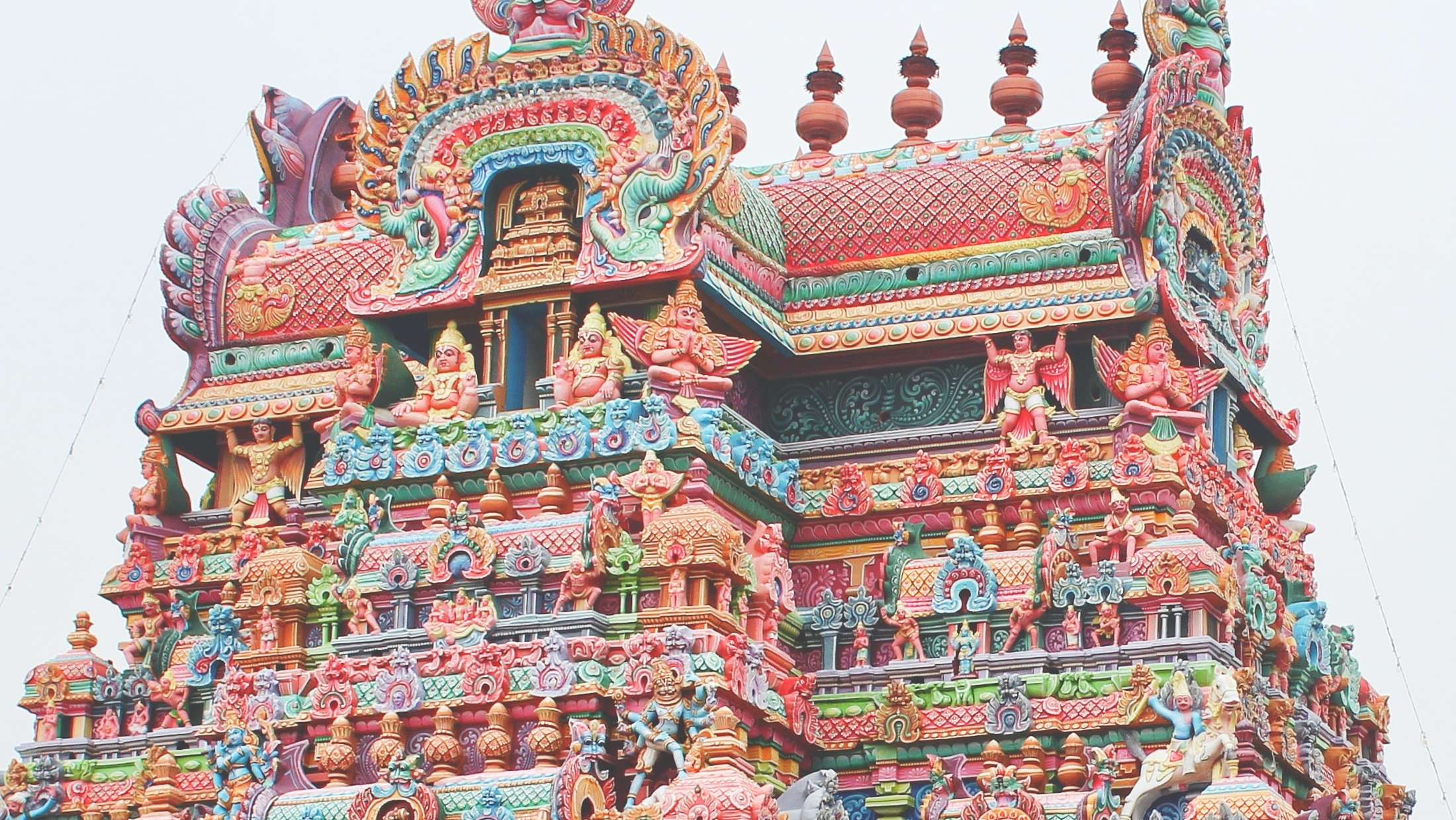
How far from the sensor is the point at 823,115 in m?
36.0

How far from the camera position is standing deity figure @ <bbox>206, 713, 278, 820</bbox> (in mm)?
30688

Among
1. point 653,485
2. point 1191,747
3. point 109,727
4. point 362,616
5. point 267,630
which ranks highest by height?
point 653,485

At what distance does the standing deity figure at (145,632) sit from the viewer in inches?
1369

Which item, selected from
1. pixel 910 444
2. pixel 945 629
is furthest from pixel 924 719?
pixel 910 444

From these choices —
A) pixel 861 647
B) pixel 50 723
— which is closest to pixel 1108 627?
pixel 861 647

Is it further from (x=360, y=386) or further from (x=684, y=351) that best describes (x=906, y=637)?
(x=360, y=386)

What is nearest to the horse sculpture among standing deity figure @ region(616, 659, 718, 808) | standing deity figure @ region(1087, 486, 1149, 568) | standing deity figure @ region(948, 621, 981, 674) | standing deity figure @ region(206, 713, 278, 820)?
standing deity figure @ region(1087, 486, 1149, 568)

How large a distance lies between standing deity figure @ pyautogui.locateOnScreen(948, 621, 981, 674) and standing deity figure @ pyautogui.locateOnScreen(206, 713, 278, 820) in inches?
226

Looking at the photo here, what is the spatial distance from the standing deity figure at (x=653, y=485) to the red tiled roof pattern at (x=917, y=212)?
11.9 ft

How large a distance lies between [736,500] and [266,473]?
5602 millimetres

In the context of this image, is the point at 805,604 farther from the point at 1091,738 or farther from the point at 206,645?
the point at 206,645

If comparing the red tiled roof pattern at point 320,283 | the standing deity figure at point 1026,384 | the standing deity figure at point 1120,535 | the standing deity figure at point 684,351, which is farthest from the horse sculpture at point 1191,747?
the red tiled roof pattern at point 320,283

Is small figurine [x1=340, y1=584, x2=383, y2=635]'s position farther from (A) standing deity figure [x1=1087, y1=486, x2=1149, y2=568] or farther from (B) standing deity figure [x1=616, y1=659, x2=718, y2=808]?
(A) standing deity figure [x1=1087, y1=486, x2=1149, y2=568]

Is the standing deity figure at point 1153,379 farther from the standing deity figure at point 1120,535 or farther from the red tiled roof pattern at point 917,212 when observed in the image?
the red tiled roof pattern at point 917,212
